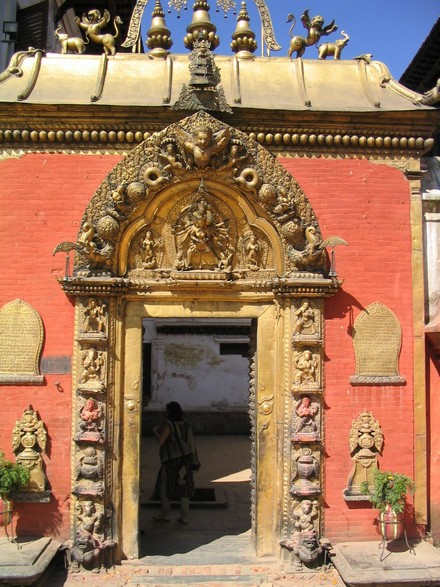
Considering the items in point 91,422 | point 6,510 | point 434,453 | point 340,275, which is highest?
point 340,275

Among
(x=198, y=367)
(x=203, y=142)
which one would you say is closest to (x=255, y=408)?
(x=203, y=142)

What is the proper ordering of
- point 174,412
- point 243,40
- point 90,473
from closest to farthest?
1. point 90,473
2. point 243,40
3. point 174,412

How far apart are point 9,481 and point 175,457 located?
321 cm

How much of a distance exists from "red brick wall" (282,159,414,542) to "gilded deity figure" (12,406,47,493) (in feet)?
11.4

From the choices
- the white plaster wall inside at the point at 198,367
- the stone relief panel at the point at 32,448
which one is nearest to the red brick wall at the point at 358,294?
the stone relief panel at the point at 32,448

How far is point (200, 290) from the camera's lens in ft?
25.3

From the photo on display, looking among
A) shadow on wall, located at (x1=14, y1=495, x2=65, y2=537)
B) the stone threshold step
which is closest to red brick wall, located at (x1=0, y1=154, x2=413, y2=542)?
shadow on wall, located at (x1=14, y1=495, x2=65, y2=537)

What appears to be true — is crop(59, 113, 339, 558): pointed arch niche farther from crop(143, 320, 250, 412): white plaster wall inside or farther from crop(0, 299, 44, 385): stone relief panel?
crop(143, 320, 250, 412): white plaster wall inside

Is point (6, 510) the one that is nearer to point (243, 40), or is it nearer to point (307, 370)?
point (307, 370)

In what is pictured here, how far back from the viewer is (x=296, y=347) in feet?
24.9

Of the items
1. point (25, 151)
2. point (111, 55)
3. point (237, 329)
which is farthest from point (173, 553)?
point (237, 329)

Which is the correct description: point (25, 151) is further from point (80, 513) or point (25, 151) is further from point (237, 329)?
point (237, 329)

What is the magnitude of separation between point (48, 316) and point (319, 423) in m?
3.57

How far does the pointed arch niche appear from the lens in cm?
744
